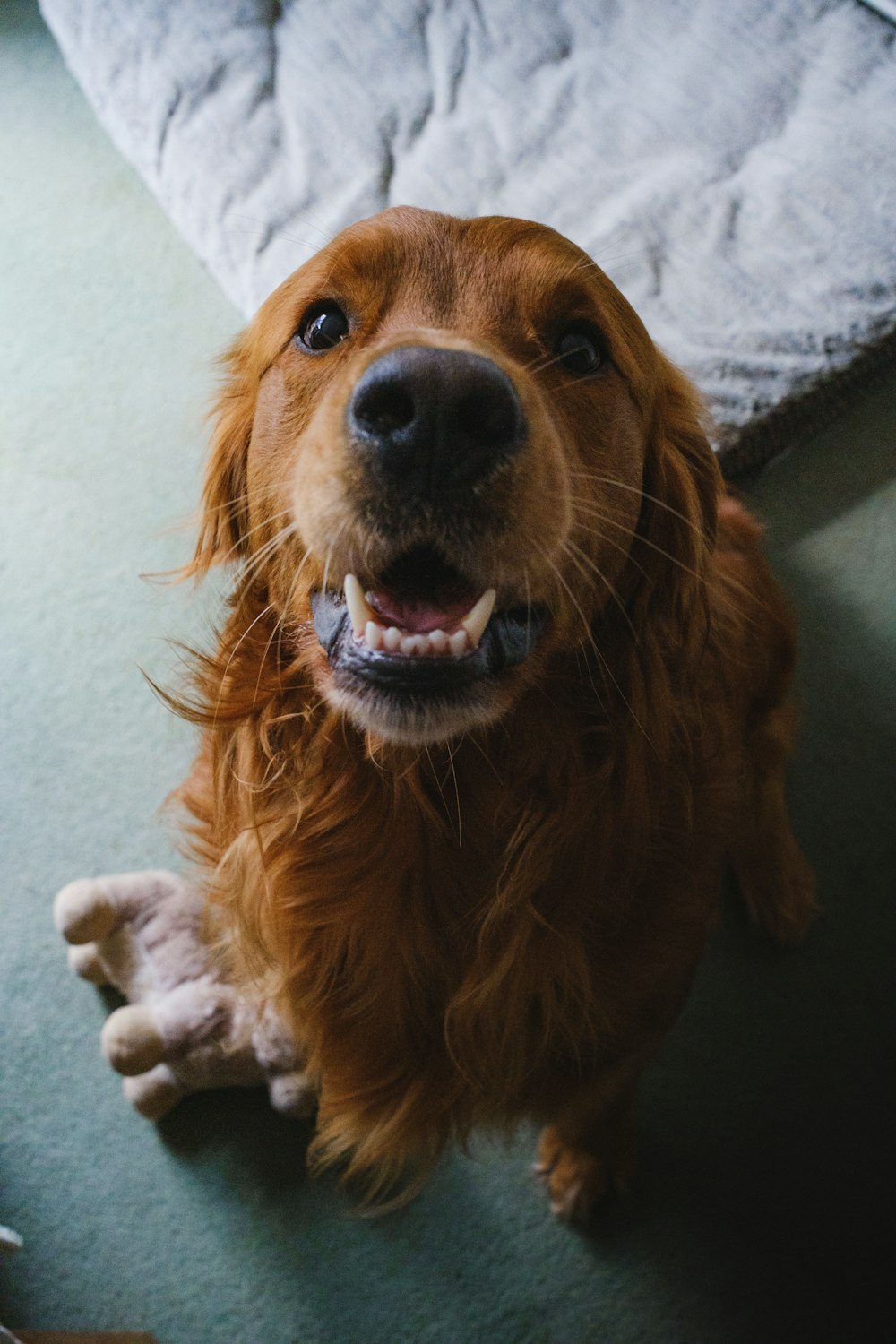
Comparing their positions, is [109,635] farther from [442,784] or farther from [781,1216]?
[781,1216]

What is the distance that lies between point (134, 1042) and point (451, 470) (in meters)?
1.34

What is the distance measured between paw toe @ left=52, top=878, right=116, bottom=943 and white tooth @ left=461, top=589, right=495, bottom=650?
120cm

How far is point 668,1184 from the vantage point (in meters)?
1.87

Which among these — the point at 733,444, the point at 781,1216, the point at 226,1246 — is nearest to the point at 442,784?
the point at 226,1246

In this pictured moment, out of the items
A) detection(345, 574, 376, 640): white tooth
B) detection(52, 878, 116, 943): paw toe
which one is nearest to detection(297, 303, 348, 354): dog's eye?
detection(345, 574, 376, 640): white tooth

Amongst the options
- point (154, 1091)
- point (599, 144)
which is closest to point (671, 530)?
point (154, 1091)

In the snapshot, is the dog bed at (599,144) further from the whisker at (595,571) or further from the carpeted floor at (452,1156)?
the whisker at (595,571)

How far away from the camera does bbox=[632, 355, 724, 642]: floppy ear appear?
137 cm

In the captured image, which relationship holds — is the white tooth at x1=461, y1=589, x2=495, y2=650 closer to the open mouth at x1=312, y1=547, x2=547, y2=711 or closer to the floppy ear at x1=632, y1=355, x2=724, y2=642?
the open mouth at x1=312, y1=547, x2=547, y2=711

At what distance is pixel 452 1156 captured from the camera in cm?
186

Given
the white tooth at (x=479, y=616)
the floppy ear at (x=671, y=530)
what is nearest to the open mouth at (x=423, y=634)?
the white tooth at (x=479, y=616)

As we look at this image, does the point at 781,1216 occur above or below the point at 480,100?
below

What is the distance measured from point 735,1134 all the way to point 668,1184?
0.18m

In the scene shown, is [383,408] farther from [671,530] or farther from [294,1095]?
[294,1095]
